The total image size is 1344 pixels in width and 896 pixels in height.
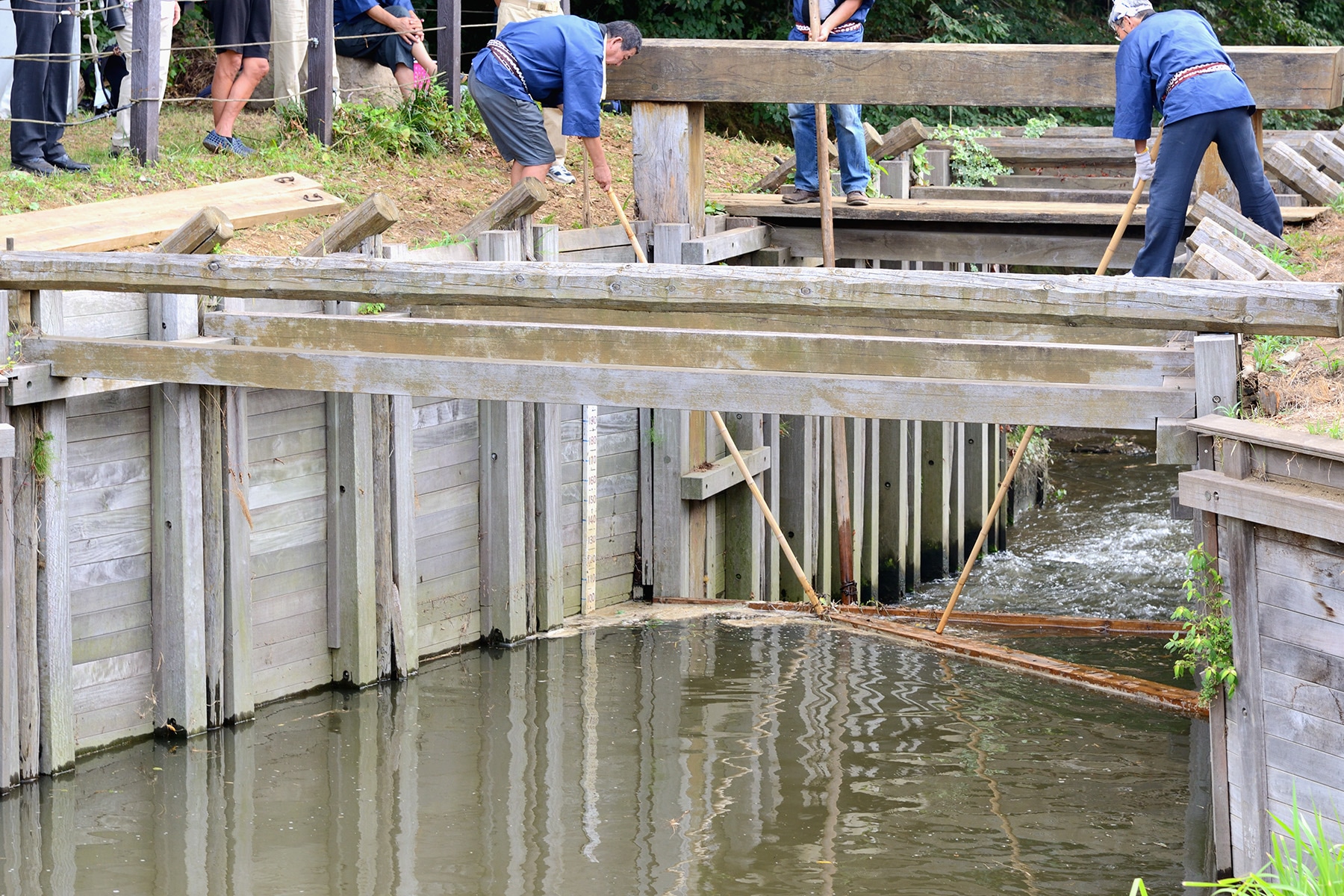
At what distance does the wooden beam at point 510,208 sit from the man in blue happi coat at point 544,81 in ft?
2.27

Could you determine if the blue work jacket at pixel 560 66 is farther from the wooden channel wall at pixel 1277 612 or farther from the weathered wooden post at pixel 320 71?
the wooden channel wall at pixel 1277 612

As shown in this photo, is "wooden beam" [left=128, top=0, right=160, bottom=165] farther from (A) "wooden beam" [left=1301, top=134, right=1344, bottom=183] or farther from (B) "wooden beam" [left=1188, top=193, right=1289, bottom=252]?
(A) "wooden beam" [left=1301, top=134, right=1344, bottom=183]

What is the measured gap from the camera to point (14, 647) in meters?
7.00

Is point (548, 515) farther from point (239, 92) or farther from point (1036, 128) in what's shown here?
point (1036, 128)

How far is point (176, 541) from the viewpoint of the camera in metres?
7.66

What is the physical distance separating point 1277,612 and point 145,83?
714cm

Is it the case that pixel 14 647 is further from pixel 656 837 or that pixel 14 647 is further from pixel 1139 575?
pixel 1139 575

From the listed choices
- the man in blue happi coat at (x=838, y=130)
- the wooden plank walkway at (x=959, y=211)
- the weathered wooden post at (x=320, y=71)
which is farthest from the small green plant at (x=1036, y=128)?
the weathered wooden post at (x=320, y=71)

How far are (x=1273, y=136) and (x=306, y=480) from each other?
8.68 m

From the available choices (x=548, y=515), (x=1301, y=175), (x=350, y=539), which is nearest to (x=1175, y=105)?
(x=1301, y=175)

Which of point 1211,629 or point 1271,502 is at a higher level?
point 1271,502

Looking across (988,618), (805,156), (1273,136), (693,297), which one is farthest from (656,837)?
(1273,136)

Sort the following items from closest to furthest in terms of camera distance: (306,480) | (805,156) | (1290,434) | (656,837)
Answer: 1. (1290,434)
2. (656,837)
3. (306,480)
4. (805,156)

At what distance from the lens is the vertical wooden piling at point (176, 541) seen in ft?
25.0
